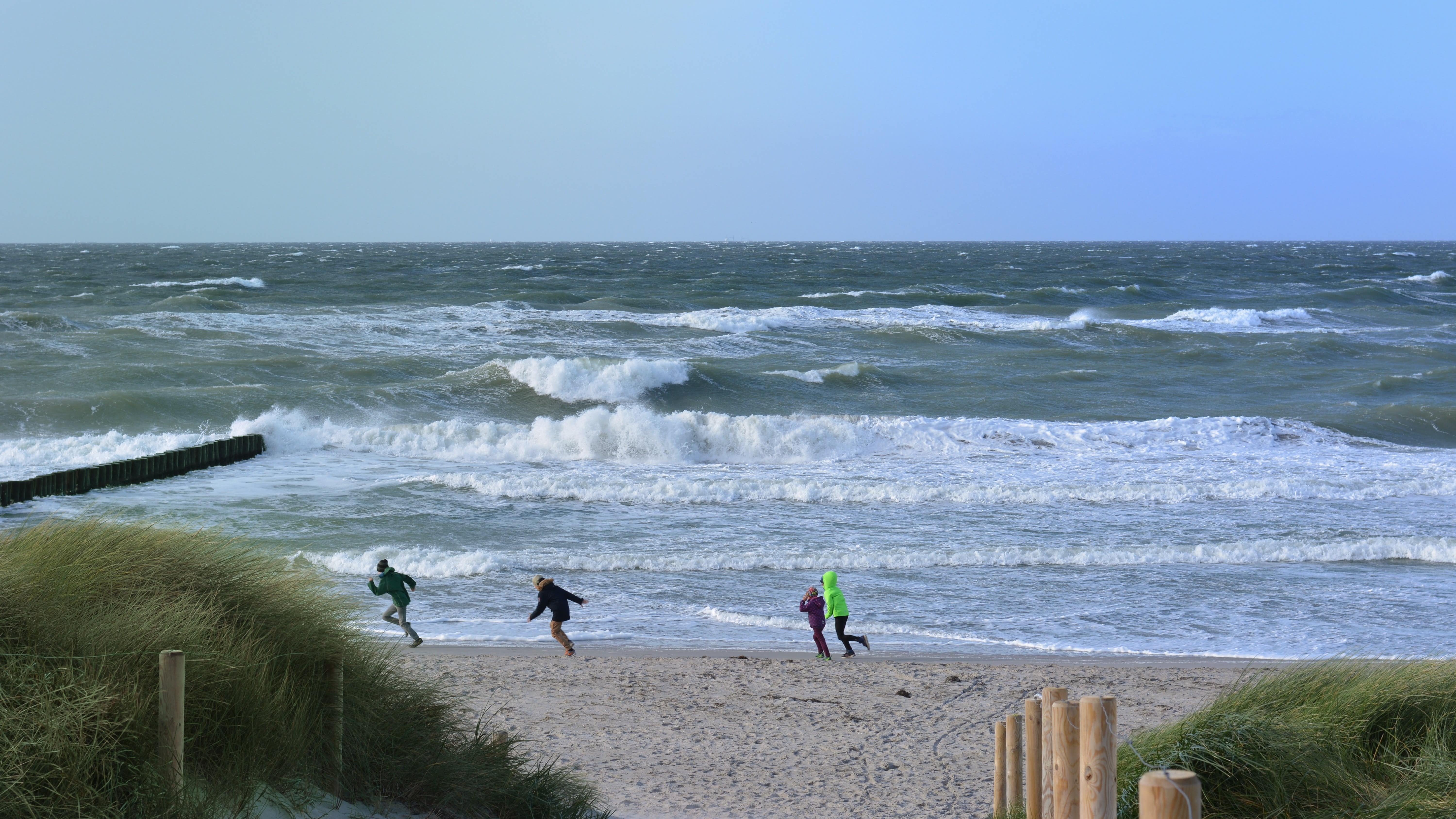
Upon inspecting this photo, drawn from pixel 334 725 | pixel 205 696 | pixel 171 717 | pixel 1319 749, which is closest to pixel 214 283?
pixel 334 725

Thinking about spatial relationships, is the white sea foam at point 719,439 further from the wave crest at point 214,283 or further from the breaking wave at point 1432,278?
the breaking wave at point 1432,278

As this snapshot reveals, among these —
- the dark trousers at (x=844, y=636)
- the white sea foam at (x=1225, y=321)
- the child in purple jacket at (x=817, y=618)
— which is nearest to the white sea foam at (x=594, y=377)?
the child in purple jacket at (x=817, y=618)

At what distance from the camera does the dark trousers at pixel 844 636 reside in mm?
10531

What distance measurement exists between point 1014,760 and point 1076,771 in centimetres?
240

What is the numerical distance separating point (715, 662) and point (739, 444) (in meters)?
12.5

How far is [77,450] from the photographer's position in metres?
20.1

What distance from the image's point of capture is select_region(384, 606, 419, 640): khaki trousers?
1055 cm

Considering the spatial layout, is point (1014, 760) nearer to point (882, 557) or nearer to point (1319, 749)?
point (1319, 749)

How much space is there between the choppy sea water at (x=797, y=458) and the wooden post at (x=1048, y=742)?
439cm

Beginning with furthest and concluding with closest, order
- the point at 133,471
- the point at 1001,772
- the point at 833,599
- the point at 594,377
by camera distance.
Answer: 1. the point at 594,377
2. the point at 133,471
3. the point at 833,599
4. the point at 1001,772

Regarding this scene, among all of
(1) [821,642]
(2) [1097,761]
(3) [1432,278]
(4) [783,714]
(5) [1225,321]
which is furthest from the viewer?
(3) [1432,278]

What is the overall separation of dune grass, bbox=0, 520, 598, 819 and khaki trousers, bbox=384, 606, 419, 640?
4.06 m

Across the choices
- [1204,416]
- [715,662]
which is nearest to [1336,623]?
[715,662]

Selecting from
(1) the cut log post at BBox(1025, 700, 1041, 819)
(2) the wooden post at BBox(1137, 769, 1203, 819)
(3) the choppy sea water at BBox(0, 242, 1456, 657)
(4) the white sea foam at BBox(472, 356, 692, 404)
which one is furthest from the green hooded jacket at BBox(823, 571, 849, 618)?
(4) the white sea foam at BBox(472, 356, 692, 404)
